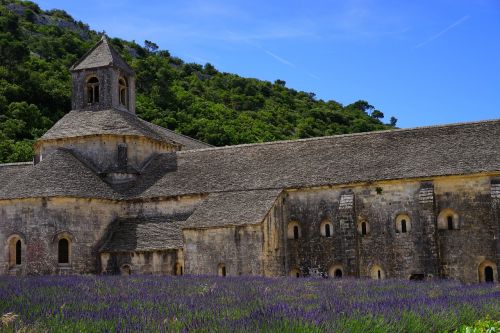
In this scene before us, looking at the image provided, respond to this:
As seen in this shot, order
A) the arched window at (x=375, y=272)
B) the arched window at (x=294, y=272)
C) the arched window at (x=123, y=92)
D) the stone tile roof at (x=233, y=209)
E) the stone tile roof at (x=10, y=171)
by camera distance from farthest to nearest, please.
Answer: the arched window at (x=123, y=92)
the stone tile roof at (x=10, y=171)
the arched window at (x=294, y=272)
the arched window at (x=375, y=272)
the stone tile roof at (x=233, y=209)

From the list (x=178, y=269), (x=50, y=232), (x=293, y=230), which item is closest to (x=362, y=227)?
(x=293, y=230)

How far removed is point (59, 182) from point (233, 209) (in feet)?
29.6

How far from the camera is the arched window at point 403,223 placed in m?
32.1

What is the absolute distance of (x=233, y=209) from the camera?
32.8 m

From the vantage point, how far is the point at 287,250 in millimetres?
33906

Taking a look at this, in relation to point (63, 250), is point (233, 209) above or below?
above

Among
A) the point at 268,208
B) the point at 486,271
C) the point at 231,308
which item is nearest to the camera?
the point at 231,308

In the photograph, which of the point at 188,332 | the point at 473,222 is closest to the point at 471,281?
the point at 473,222

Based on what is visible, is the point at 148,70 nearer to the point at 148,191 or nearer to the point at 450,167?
the point at 148,191

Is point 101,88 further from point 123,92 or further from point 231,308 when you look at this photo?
point 231,308

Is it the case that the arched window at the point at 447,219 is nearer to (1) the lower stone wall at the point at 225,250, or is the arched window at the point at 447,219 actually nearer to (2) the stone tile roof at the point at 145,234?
(1) the lower stone wall at the point at 225,250

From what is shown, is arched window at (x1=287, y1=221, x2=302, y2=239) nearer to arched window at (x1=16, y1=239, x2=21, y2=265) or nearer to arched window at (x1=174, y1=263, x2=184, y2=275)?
arched window at (x1=174, y1=263, x2=184, y2=275)

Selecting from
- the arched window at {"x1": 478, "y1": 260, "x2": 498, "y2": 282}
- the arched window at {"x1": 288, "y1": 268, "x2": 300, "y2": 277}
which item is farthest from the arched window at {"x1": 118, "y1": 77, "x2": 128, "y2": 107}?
the arched window at {"x1": 478, "y1": 260, "x2": 498, "y2": 282}

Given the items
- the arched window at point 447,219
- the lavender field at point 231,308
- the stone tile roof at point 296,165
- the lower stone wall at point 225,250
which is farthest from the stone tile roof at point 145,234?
the lavender field at point 231,308
